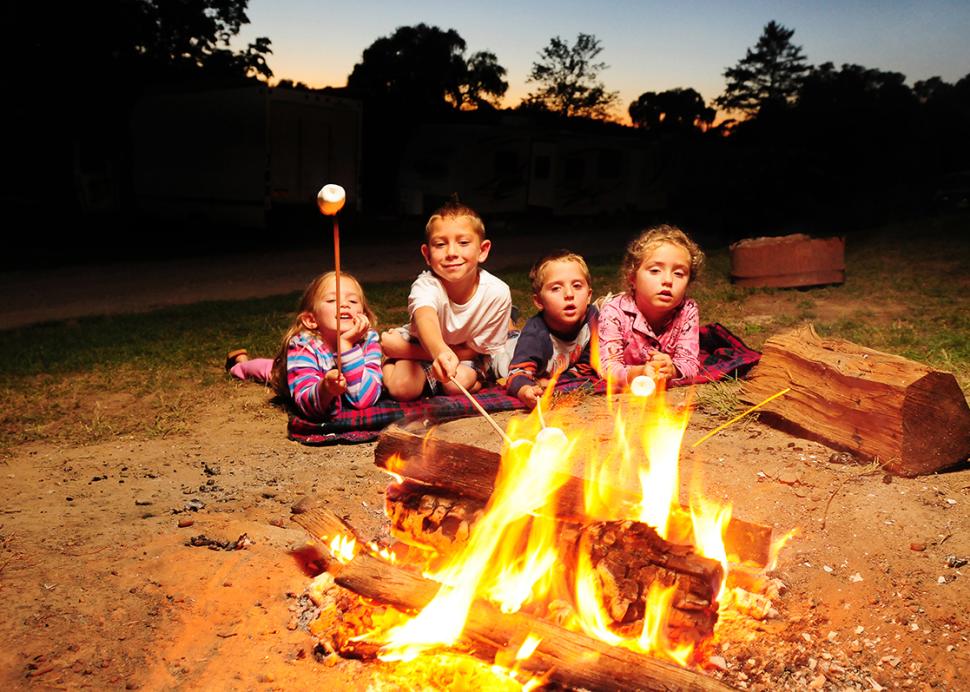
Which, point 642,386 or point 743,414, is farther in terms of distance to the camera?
point 642,386

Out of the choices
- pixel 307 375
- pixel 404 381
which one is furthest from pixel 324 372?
pixel 404 381

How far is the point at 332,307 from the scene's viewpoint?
450 cm

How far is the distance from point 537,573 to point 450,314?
2628 millimetres

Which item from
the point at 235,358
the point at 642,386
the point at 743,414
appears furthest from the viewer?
the point at 235,358

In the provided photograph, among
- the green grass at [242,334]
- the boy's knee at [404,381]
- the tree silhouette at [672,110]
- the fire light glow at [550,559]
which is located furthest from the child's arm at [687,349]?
the tree silhouette at [672,110]

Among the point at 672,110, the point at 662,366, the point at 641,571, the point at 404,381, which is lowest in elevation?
the point at 641,571

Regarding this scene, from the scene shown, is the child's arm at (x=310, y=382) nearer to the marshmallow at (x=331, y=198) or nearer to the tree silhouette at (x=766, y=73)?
the marshmallow at (x=331, y=198)

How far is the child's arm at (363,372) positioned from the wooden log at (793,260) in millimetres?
5611

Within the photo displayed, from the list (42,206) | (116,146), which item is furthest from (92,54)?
(42,206)

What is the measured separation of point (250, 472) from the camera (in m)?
3.74

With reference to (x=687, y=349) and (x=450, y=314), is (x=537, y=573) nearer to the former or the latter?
(x=450, y=314)

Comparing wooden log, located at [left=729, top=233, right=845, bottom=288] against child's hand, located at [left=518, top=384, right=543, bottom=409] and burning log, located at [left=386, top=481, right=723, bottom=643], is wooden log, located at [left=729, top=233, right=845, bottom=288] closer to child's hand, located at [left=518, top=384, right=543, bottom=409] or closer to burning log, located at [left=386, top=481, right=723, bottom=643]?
child's hand, located at [left=518, top=384, right=543, bottom=409]

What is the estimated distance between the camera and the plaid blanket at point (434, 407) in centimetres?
427

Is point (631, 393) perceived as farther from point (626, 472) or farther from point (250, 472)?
point (250, 472)
